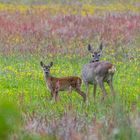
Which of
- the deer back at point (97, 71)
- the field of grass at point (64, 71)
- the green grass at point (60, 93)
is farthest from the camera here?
the deer back at point (97, 71)

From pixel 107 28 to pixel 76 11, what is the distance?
27.3ft

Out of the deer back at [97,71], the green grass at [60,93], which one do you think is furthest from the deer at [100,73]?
the green grass at [60,93]

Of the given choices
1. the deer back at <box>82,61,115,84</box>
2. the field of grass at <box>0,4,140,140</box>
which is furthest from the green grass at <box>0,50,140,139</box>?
the deer back at <box>82,61,115,84</box>

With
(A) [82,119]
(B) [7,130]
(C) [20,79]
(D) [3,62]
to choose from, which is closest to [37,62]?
(D) [3,62]

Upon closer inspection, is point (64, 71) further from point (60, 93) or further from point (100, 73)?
point (100, 73)

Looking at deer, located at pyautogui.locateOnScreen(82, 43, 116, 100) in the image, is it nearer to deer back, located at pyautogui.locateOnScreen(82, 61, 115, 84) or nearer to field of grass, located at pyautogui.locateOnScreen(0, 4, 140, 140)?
deer back, located at pyautogui.locateOnScreen(82, 61, 115, 84)

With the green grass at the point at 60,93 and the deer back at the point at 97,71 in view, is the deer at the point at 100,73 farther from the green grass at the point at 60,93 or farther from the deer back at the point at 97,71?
the green grass at the point at 60,93

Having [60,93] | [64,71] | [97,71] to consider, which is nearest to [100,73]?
[97,71]

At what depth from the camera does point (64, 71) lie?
1547 centimetres

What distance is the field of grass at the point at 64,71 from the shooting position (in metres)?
6.01

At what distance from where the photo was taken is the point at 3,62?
1667 cm

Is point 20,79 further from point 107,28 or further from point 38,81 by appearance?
point 107,28

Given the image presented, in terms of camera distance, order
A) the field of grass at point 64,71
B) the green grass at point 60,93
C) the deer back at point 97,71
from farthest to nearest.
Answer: the deer back at point 97,71 → the green grass at point 60,93 → the field of grass at point 64,71

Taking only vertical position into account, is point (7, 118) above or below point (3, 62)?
above
